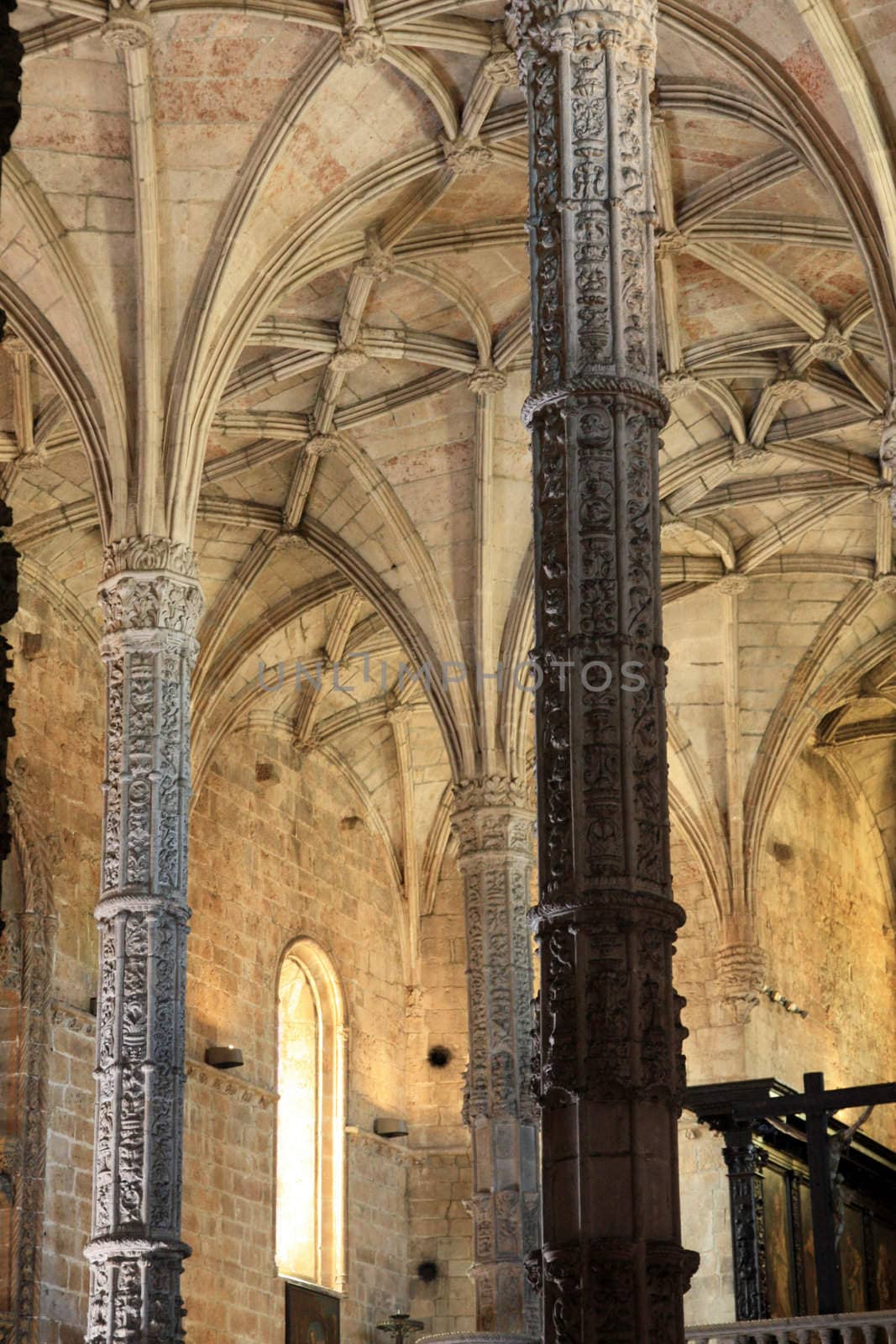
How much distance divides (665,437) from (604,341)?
13.9 m

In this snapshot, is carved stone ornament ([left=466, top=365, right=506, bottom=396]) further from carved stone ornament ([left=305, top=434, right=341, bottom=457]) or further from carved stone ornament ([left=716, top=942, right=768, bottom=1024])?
carved stone ornament ([left=716, top=942, right=768, bottom=1024])

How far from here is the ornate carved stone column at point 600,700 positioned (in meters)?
8.56

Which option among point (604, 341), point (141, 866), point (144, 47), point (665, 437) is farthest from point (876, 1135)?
point (604, 341)

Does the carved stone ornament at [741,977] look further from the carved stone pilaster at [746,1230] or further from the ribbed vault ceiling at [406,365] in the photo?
the carved stone pilaster at [746,1230]

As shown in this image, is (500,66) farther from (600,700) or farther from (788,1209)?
(788,1209)

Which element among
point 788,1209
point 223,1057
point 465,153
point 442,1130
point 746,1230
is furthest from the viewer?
point 442,1130

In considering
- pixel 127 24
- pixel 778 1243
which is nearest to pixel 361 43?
pixel 127 24

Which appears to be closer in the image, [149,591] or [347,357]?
[149,591]

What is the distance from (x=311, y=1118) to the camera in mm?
28094

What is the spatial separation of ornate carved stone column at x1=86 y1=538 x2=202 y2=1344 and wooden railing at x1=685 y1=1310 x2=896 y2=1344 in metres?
3.85

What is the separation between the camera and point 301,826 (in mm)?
Result: 28812

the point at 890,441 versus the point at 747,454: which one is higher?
the point at 747,454

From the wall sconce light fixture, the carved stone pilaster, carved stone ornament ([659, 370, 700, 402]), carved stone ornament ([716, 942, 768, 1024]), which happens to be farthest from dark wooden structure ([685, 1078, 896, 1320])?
carved stone ornament ([659, 370, 700, 402])

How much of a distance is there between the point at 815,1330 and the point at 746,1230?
3.60 m
